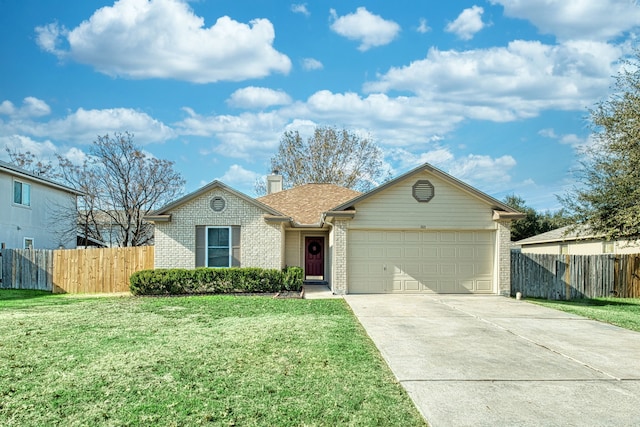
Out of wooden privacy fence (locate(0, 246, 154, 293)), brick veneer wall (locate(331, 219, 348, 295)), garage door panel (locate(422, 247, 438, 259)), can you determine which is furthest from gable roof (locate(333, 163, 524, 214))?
wooden privacy fence (locate(0, 246, 154, 293))

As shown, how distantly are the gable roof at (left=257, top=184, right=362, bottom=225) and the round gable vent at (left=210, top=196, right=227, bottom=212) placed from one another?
155 inches

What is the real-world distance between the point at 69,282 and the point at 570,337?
1836 centimetres

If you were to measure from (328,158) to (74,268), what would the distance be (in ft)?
72.8

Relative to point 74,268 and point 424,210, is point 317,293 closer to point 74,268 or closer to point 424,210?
point 424,210

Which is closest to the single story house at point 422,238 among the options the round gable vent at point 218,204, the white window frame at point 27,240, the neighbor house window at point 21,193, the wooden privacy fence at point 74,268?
the round gable vent at point 218,204

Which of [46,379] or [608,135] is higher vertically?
[608,135]

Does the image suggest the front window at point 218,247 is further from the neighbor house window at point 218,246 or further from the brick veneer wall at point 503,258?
the brick veneer wall at point 503,258

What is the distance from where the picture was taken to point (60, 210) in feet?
92.6

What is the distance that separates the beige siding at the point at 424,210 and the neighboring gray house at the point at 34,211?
16.6 metres

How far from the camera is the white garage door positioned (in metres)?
18.0

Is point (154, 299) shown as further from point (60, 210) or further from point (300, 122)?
point (300, 122)

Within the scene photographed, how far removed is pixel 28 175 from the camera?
24922 mm

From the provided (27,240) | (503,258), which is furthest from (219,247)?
(27,240)

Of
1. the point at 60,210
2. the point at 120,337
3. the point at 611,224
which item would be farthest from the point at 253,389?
the point at 60,210
